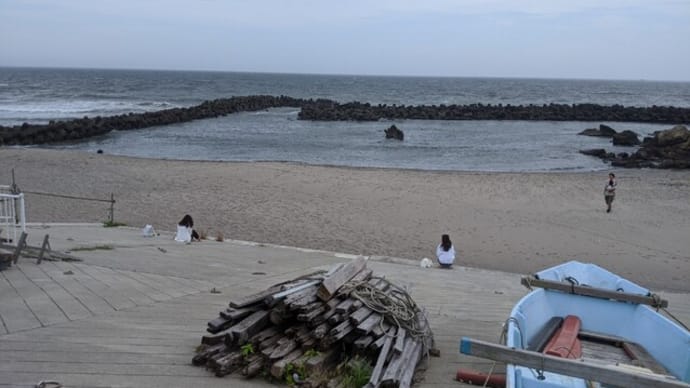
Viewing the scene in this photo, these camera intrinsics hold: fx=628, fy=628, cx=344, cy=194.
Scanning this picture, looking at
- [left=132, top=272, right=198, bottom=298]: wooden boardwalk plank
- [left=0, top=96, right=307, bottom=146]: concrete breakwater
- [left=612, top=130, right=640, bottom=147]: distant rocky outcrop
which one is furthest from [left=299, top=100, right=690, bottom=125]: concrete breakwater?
[left=132, top=272, right=198, bottom=298]: wooden boardwalk plank

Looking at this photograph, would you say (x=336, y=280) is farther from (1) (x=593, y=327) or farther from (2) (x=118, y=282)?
(2) (x=118, y=282)

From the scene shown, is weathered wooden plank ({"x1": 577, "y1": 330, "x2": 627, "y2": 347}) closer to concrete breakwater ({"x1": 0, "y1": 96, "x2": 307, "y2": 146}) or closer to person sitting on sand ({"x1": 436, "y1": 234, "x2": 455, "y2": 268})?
person sitting on sand ({"x1": 436, "y1": 234, "x2": 455, "y2": 268})

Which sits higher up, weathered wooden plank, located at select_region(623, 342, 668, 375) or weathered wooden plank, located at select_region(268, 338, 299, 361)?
weathered wooden plank, located at select_region(268, 338, 299, 361)

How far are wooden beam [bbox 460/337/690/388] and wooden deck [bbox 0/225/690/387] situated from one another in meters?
1.29

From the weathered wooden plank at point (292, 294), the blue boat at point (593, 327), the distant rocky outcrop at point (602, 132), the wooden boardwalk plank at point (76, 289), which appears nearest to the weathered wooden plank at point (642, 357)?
the blue boat at point (593, 327)

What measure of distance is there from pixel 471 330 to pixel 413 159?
24.0 m

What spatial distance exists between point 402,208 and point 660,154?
19540 mm

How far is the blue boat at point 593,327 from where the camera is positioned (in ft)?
16.5

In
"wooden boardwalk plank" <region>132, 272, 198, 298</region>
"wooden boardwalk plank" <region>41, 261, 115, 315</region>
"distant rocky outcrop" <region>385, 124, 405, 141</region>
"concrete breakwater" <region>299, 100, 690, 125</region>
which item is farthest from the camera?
"concrete breakwater" <region>299, 100, 690, 125</region>

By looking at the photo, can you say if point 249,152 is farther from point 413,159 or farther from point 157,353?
point 157,353

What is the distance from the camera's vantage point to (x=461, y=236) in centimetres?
1469

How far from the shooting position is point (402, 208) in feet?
57.4

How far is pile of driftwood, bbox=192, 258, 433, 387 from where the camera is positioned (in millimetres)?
4582

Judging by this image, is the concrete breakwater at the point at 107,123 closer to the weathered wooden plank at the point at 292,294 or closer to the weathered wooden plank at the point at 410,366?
the weathered wooden plank at the point at 292,294
